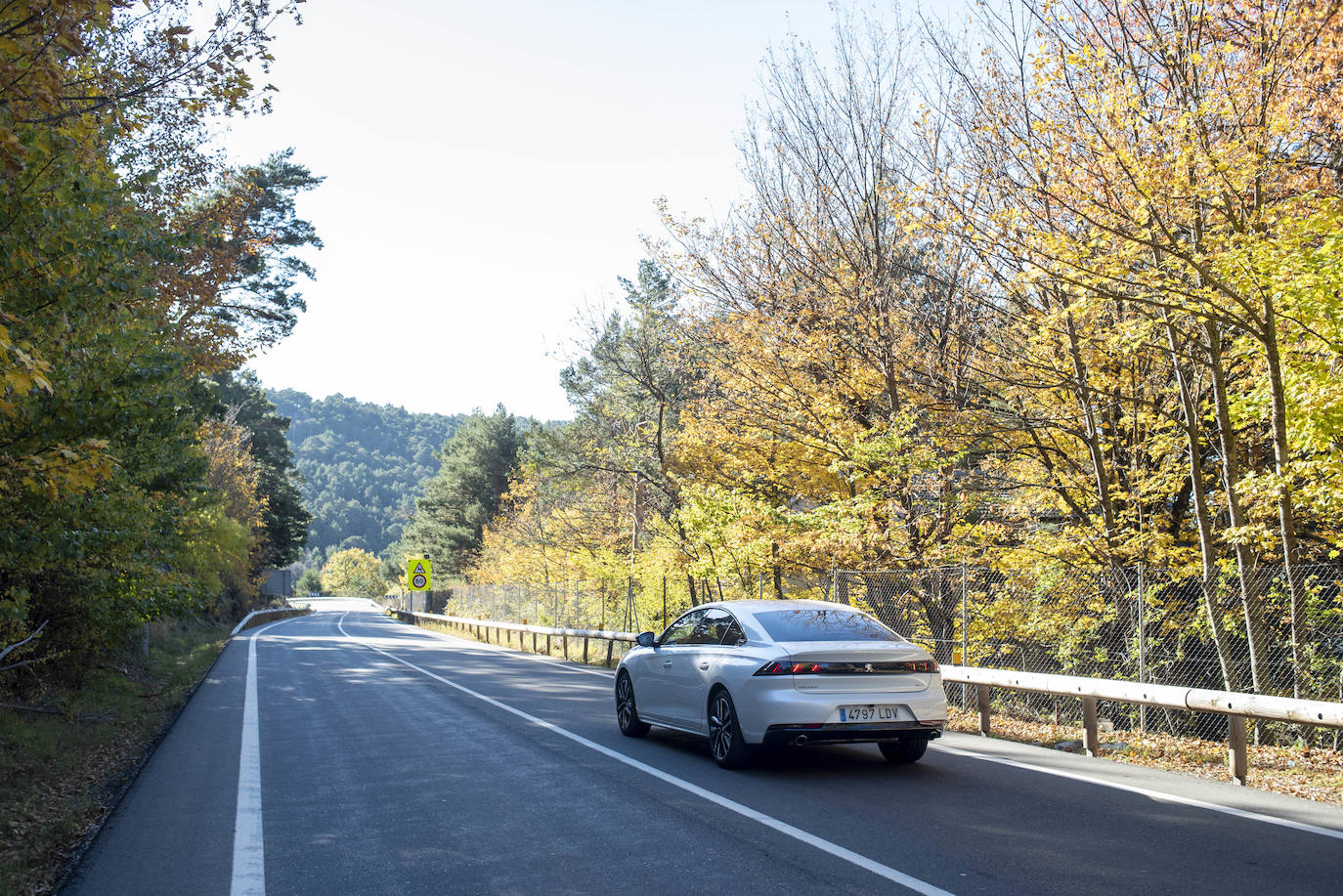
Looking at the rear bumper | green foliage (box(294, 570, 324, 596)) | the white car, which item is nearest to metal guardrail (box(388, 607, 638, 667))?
the white car

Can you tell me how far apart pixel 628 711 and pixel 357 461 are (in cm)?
16214

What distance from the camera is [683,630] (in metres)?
10.9

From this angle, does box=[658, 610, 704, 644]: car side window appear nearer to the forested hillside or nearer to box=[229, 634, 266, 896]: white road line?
box=[229, 634, 266, 896]: white road line

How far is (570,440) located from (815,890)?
3156cm

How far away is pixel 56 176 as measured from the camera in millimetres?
7305

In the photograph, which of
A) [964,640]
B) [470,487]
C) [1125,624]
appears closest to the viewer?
[964,640]

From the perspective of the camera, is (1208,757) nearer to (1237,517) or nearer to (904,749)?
(904,749)

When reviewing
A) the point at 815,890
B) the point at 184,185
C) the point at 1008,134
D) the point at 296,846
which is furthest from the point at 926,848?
the point at 184,185

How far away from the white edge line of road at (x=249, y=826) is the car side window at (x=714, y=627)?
4114 millimetres

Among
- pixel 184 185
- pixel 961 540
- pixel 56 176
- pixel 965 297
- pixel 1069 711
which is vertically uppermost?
pixel 184 185

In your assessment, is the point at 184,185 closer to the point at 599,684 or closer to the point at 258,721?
the point at 258,721

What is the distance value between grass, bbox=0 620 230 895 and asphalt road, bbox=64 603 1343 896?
317mm

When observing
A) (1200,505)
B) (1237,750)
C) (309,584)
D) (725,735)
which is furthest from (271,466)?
(309,584)

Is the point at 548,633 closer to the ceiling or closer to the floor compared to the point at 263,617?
closer to the ceiling
